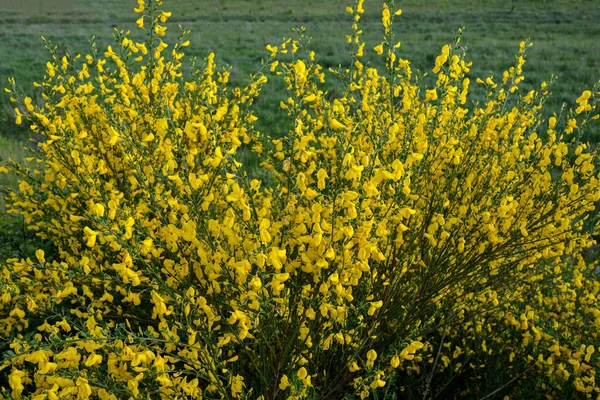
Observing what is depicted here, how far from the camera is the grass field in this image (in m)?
11.0

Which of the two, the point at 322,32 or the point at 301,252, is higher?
the point at 322,32

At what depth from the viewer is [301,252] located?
1.64 m

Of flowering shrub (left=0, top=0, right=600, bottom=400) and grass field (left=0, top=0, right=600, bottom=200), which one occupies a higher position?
grass field (left=0, top=0, right=600, bottom=200)

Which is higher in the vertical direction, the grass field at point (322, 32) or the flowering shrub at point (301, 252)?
the grass field at point (322, 32)

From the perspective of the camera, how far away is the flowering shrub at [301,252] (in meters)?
1.57

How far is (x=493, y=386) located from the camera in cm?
268

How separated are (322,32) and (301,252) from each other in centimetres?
1835

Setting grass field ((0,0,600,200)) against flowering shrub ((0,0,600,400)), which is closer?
flowering shrub ((0,0,600,400))

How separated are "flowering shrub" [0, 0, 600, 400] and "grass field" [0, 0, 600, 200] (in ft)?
10.3

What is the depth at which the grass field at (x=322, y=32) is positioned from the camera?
11039mm

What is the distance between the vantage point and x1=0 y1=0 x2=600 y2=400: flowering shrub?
1565 millimetres

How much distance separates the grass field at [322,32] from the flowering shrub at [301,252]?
10.3 ft

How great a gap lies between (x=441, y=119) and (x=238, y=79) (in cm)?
848

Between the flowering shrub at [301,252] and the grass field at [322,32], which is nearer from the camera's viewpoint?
the flowering shrub at [301,252]
